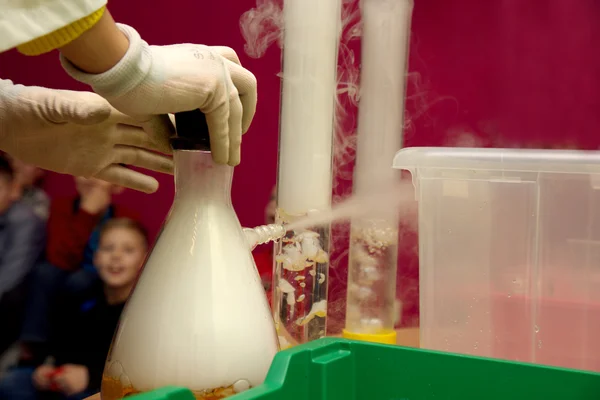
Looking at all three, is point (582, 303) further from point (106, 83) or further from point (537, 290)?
point (106, 83)

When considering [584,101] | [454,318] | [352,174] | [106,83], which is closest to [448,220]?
[454,318]

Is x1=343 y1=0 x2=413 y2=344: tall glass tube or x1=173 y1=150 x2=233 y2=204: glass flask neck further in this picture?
x1=343 y1=0 x2=413 y2=344: tall glass tube

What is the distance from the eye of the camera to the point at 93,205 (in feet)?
7.36

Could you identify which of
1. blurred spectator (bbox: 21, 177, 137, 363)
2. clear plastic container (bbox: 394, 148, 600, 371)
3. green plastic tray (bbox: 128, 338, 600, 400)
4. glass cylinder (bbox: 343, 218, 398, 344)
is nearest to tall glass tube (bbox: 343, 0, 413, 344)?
glass cylinder (bbox: 343, 218, 398, 344)

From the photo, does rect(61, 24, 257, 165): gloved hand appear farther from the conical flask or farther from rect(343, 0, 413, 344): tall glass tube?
rect(343, 0, 413, 344): tall glass tube

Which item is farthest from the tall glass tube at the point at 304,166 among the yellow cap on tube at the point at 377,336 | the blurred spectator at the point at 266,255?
the blurred spectator at the point at 266,255

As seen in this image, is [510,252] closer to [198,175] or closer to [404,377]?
[404,377]

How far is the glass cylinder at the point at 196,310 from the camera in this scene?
1.77ft

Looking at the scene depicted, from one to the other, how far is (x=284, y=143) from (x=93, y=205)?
1547mm

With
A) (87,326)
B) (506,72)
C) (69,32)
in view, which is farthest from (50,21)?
(87,326)

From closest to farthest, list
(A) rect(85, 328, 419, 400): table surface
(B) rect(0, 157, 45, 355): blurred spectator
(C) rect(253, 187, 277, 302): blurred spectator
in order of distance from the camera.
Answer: (A) rect(85, 328, 419, 400): table surface, (C) rect(253, 187, 277, 302): blurred spectator, (B) rect(0, 157, 45, 355): blurred spectator

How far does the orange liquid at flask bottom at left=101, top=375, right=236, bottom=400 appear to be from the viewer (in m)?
0.54

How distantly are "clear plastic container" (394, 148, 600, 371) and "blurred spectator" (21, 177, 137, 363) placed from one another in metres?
1.51

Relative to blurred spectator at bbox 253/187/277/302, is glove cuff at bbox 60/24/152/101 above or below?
above
